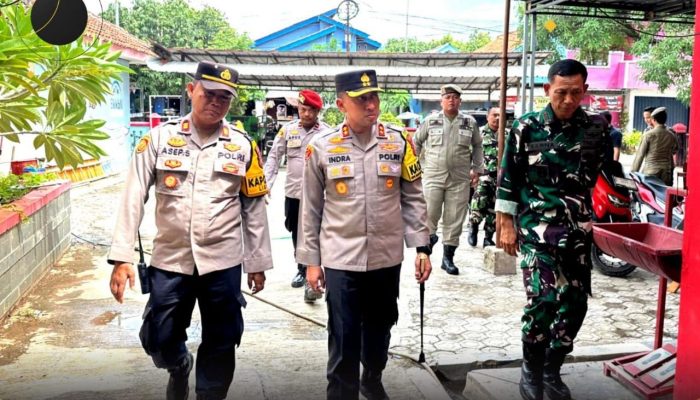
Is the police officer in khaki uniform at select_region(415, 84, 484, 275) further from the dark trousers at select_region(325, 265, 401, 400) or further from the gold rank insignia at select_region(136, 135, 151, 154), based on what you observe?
the gold rank insignia at select_region(136, 135, 151, 154)

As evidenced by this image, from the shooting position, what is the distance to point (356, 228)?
11.1ft

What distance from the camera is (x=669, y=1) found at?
→ 6988 mm

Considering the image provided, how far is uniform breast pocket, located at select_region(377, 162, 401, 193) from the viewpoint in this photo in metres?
3.42

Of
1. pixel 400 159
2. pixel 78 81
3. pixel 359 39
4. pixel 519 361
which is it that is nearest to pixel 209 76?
pixel 400 159

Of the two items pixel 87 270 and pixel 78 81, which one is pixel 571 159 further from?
pixel 87 270

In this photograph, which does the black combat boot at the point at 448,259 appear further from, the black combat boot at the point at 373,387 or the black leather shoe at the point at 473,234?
the black combat boot at the point at 373,387

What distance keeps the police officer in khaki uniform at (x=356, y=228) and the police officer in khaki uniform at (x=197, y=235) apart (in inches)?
12.9

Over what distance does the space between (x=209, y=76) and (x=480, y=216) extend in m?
5.59

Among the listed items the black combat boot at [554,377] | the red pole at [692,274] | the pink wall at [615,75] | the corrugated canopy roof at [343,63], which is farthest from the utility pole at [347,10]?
the red pole at [692,274]

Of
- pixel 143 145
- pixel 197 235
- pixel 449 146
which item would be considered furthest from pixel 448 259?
pixel 143 145

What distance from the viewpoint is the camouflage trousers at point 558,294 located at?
11.5 ft

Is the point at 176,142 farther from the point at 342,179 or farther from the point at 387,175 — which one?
the point at 387,175

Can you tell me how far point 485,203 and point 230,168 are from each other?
5440 mm

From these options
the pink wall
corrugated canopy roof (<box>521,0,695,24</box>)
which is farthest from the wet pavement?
the pink wall
